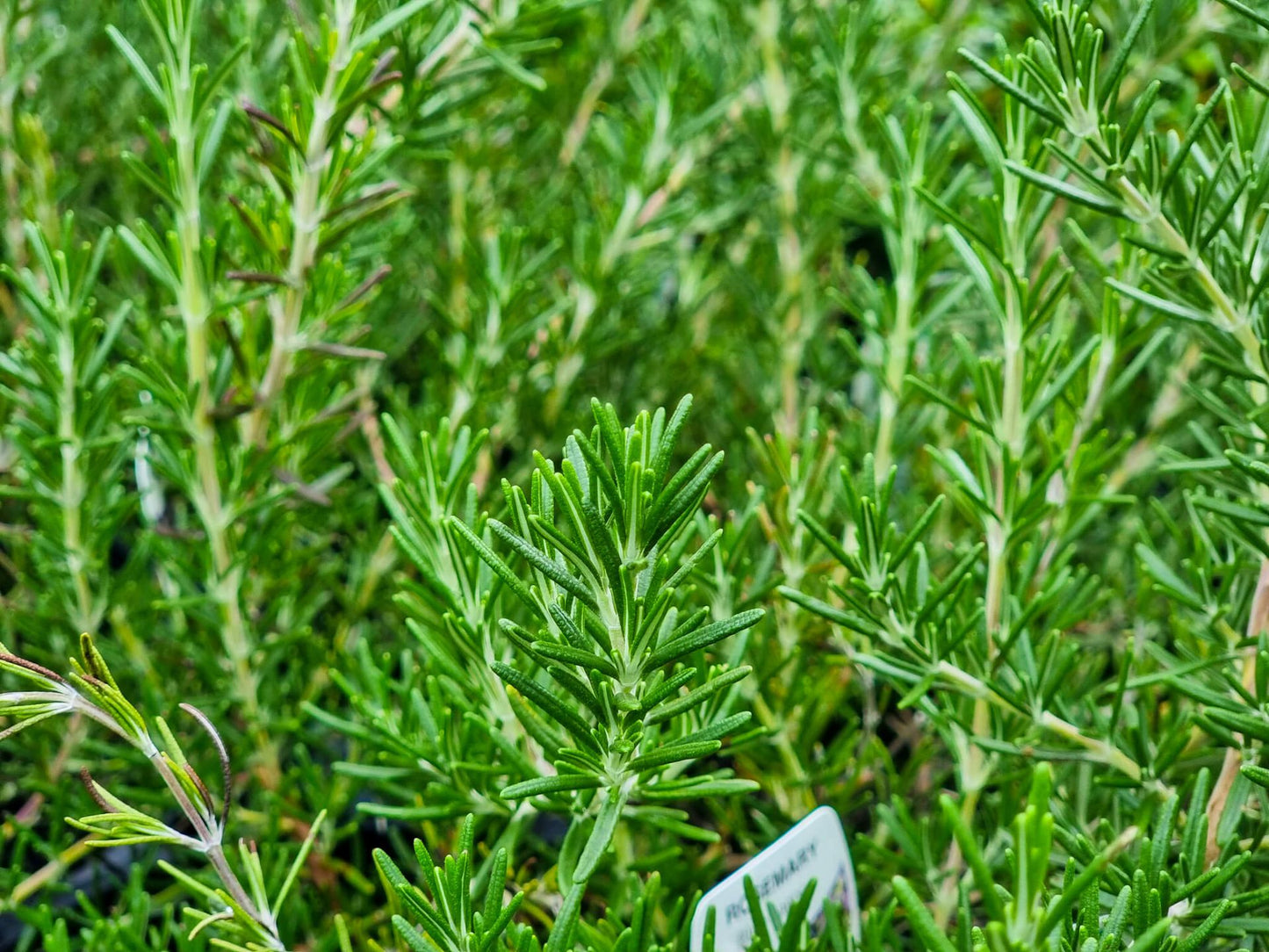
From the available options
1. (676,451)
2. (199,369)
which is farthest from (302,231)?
(676,451)

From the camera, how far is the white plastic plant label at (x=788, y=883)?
572mm

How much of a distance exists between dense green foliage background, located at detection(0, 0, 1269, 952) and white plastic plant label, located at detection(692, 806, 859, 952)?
0.11ft

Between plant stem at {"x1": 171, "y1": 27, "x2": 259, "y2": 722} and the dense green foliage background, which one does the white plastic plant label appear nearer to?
the dense green foliage background

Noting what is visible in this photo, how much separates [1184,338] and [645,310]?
0.54 m

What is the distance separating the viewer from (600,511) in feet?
1.52

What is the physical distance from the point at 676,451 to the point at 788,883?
22.3 inches

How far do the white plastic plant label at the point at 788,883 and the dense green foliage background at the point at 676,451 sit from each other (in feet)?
0.11

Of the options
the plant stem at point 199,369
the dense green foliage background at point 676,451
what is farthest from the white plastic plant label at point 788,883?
the plant stem at point 199,369

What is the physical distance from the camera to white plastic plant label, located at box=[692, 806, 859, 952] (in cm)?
57

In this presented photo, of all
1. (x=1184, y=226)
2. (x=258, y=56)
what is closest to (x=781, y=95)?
(x=258, y=56)

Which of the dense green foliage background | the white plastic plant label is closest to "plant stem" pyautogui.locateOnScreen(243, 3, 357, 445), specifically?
the dense green foliage background

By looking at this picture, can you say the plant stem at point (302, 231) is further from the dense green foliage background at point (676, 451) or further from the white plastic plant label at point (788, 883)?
the white plastic plant label at point (788, 883)

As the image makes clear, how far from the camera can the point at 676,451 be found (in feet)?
3.69

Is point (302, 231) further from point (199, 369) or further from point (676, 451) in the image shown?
point (676, 451)
